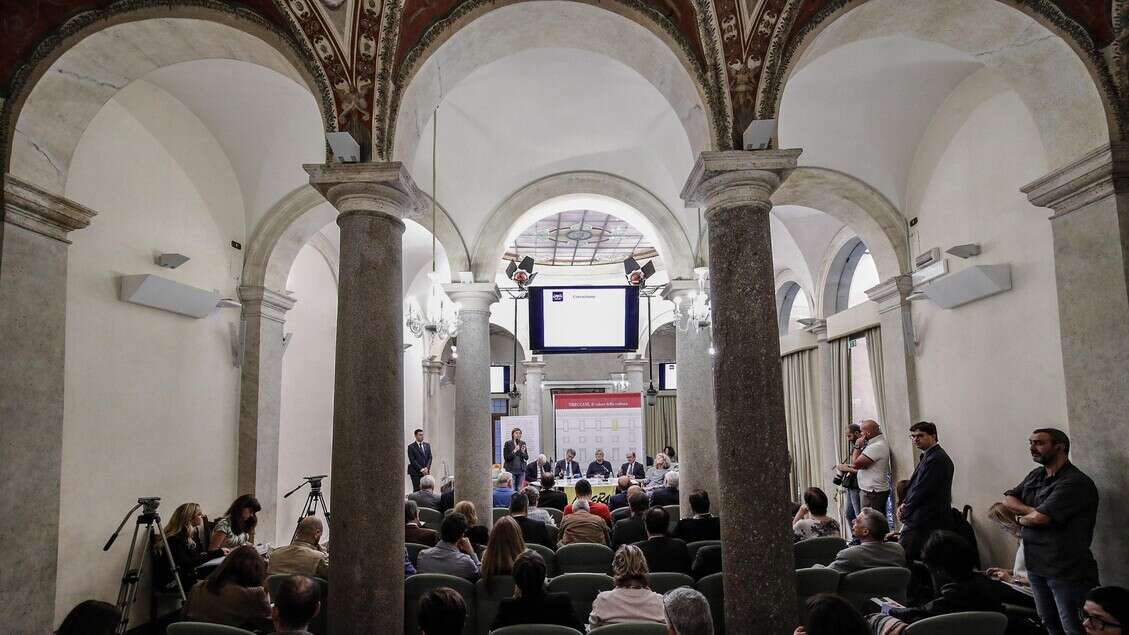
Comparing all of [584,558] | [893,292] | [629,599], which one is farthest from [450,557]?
[893,292]

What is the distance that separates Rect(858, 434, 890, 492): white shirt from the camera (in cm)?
633

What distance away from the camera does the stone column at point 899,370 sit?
651 centimetres

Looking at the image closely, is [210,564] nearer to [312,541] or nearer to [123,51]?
[312,541]

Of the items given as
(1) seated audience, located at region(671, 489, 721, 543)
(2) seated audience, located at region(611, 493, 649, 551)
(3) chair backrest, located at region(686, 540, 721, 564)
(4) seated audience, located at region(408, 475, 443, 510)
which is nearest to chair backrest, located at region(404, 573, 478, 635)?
(3) chair backrest, located at region(686, 540, 721, 564)

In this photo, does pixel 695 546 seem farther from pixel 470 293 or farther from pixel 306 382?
pixel 306 382

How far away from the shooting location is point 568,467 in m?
11.2

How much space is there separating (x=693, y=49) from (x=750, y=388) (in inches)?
76.0

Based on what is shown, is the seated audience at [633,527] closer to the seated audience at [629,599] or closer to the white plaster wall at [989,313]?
the seated audience at [629,599]

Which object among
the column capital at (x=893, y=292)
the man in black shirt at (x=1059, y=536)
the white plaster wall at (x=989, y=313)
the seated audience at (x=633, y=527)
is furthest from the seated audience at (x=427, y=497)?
the man in black shirt at (x=1059, y=536)

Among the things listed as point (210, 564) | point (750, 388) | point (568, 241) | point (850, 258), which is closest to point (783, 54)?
point (750, 388)

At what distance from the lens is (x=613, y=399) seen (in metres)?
11.8

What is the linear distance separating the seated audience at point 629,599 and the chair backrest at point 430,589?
83 centimetres

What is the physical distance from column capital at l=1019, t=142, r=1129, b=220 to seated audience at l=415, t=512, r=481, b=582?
12.8 feet

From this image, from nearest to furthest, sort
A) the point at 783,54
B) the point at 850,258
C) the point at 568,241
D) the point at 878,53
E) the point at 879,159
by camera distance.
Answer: the point at 783,54 → the point at 878,53 → the point at 879,159 → the point at 850,258 → the point at 568,241
